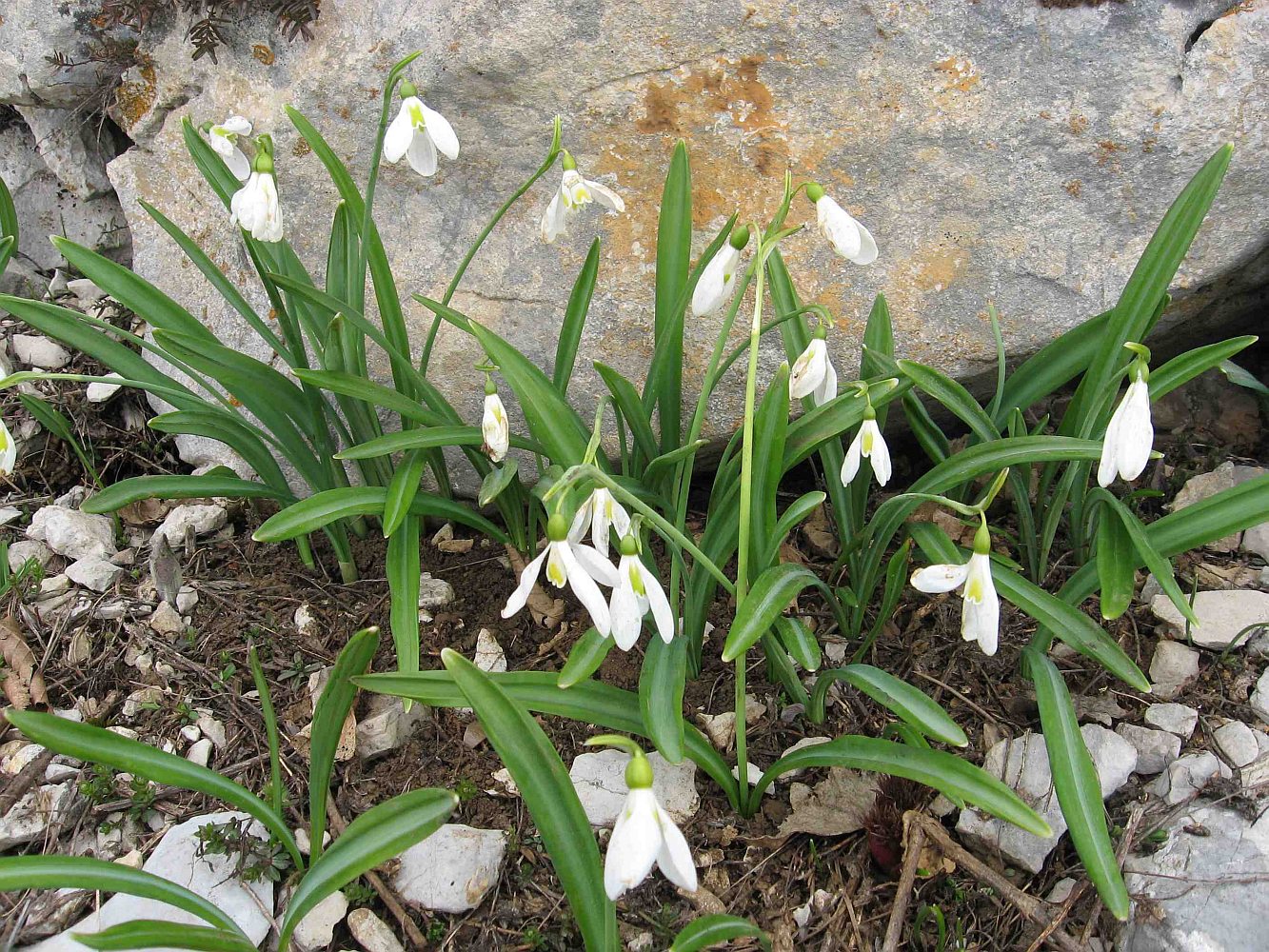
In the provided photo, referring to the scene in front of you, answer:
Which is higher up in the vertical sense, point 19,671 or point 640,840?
point 640,840

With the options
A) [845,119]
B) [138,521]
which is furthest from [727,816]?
[138,521]

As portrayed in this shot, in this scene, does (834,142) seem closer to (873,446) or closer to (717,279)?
(717,279)

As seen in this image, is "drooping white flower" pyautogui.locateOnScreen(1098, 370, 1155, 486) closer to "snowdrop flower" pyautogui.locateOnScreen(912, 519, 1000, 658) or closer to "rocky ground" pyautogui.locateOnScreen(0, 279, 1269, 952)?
"snowdrop flower" pyautogui.locateOnScreen(912, 519, 1000, 658)

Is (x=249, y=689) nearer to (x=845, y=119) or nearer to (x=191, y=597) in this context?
(x=191, y=597)

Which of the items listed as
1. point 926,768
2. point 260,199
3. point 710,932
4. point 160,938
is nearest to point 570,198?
point 260,199

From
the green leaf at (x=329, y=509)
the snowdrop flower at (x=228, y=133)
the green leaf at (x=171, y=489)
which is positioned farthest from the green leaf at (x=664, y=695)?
the snowdrop flower at (x=228, y=133)

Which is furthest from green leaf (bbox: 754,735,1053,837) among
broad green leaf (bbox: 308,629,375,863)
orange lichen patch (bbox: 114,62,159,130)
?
orange lichen patch (bbox: 114,62,159,130)
